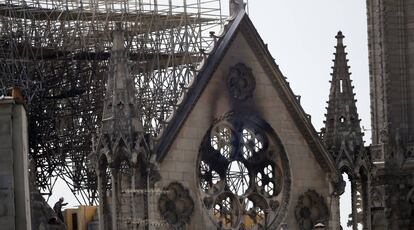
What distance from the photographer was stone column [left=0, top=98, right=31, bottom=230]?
5428 centimetres

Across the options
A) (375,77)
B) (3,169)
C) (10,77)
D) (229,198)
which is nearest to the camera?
(3,169)

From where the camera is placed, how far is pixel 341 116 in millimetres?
78125

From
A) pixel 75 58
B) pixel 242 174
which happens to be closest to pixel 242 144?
pixel 242 174

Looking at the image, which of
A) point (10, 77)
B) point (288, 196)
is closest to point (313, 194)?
point (288, 196)

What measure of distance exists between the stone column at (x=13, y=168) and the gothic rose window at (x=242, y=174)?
66.2 ft

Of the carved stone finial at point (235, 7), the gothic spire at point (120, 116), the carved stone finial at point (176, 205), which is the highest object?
the carved stone finial at point (235, 7)

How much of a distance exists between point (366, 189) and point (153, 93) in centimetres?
1686

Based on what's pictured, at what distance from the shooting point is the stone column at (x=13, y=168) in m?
54.3

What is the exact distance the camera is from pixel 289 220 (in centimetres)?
7688

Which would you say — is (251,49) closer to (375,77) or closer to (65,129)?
(375,77)

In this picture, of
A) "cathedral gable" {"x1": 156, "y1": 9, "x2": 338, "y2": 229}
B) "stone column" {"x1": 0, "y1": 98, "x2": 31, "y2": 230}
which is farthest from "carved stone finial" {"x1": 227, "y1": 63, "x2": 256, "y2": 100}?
"stone column" {"x1": 0, "y1": 98, "x2": 31, "y2": 230}

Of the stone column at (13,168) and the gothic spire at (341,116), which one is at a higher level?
the gothic spire at (341,116)

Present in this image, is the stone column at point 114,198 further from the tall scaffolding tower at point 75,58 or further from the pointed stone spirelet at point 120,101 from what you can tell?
the tall scaffolding tower at point 75,58

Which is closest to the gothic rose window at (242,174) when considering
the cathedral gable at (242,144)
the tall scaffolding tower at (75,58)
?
the cathedral gable at (242,144)
